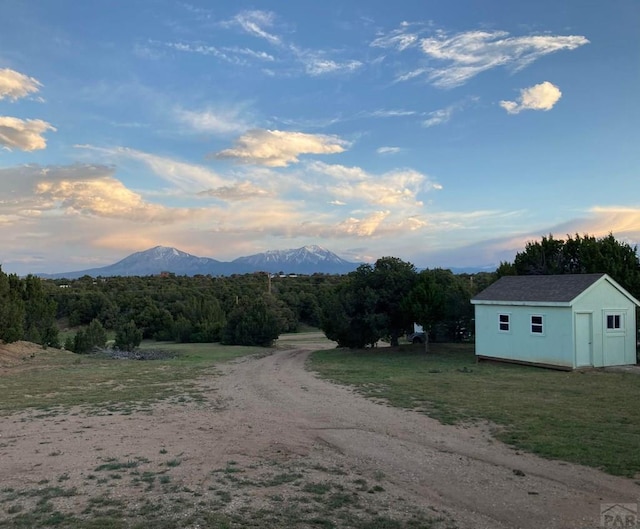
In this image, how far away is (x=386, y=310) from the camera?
2683cm

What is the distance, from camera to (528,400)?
1191cm

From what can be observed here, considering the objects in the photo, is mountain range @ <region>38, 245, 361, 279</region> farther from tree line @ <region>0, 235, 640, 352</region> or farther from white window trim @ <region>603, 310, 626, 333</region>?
white window trim @ <region>603, 310, 626, 333</region>

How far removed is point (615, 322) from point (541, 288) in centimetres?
282

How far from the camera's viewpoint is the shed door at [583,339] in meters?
18.2

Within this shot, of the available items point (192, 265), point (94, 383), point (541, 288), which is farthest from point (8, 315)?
point (192, 265)

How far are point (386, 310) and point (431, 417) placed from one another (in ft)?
54.9

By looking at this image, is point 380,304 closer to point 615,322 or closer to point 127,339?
point 615,322

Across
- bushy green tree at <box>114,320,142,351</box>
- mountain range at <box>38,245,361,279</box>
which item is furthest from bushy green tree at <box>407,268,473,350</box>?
mountain range at <box>38,245,361,279</box>

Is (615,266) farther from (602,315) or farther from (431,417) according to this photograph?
(431,417)

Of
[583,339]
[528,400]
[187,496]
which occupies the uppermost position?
[583,339]

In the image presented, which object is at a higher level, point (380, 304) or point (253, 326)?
point (380, 304)

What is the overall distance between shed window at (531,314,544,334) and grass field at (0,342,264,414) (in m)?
12.1

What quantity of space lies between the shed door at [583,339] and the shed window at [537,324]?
4.17 feet

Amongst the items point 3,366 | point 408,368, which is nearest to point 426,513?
point 408,368
